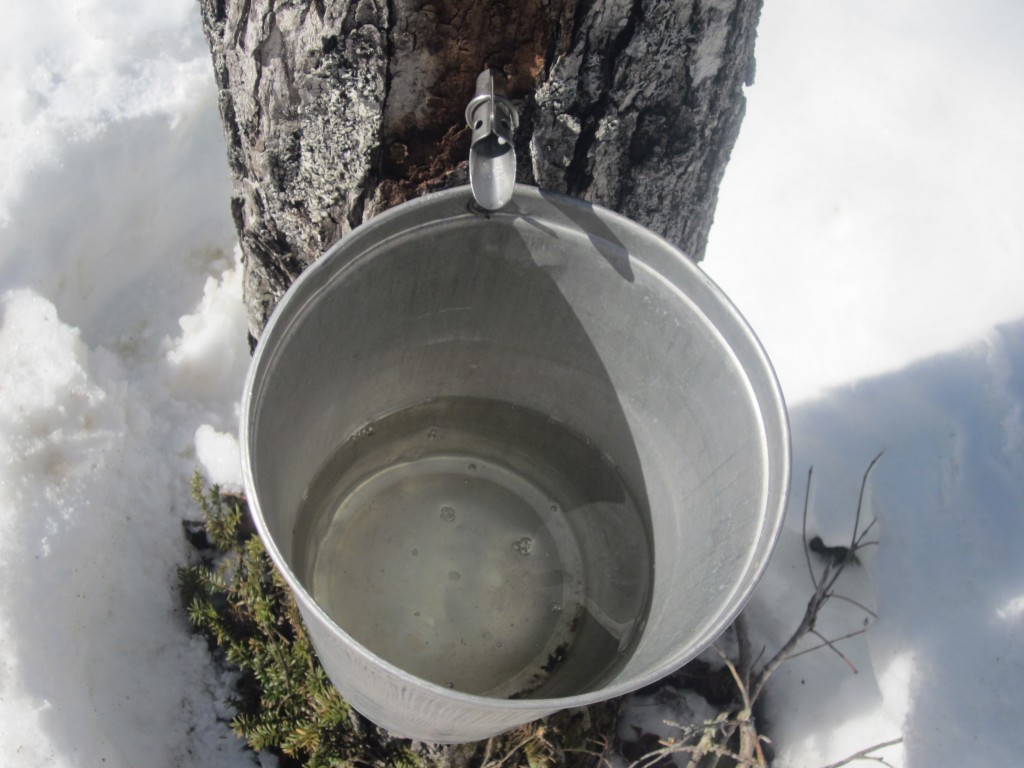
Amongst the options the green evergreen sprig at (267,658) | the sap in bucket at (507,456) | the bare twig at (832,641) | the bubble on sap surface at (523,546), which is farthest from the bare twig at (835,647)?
the green evergreen sprig at (267,658)

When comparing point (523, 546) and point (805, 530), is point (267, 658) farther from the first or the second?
point (805, 530)

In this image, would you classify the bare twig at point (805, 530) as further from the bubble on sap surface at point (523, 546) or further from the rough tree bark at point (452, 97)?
the rough tree bark at point (452, 97)

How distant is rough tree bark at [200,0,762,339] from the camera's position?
1.07 meters

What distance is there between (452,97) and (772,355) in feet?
3.27

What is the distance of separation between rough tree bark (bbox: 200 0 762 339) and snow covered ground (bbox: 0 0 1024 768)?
536 millimetres

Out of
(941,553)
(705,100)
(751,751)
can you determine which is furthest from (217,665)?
(941,553)

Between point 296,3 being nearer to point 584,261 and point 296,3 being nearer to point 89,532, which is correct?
point 584,261

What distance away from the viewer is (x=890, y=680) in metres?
1.56

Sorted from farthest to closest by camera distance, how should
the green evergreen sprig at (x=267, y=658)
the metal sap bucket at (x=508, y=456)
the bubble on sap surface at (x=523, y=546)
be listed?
the bubble on sap surface at (x=523, y=546)
the green evergreen sprig at (x=267, y=658)
the metal sap bucket at (x=508, y=456)

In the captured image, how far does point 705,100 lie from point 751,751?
41.8 inches

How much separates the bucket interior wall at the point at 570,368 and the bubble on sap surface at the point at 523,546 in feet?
0.72

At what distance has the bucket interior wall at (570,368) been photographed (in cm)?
108

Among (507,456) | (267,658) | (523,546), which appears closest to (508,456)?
(507,456)

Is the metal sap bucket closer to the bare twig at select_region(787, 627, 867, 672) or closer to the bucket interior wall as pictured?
the bucket interior wall
